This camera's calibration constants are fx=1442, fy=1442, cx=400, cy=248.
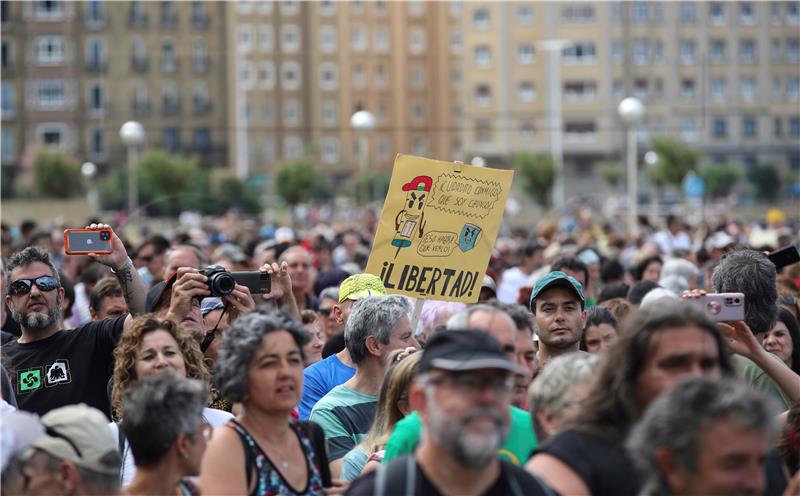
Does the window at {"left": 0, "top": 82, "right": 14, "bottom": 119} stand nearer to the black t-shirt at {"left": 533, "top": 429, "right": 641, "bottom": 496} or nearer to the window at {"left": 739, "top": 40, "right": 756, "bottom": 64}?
the window at {"left": 739, "top": 40, "right": 756, "bottom": 64}

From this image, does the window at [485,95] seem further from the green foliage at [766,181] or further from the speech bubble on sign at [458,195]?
the speech bubble on sign at [458,195]

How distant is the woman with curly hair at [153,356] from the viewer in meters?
6.41

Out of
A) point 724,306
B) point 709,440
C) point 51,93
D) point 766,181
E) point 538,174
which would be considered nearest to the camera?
point 709,440

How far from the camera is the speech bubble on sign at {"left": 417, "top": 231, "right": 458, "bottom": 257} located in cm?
880

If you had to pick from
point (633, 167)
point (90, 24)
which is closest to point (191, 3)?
point (90, 24)

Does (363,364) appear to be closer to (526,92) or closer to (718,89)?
(526,92)

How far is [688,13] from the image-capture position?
91.1 m

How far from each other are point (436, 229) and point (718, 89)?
8662 cm

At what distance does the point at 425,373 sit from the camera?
4551mm

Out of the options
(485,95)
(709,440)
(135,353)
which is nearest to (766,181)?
(485,95)

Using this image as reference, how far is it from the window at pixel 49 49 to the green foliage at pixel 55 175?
16.6 meters

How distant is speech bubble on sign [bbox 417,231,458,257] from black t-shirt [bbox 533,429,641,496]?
13.6 ft

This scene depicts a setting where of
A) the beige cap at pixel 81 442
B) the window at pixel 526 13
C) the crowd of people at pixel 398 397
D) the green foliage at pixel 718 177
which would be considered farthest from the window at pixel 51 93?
the beige cap at pixel 81 442

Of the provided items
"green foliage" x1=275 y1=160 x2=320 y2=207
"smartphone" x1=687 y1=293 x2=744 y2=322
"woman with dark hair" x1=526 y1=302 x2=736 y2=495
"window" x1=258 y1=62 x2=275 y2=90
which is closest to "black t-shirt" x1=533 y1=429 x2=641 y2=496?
"woman with dark hair" x1=526 y1=302 x2=736 y2=495
